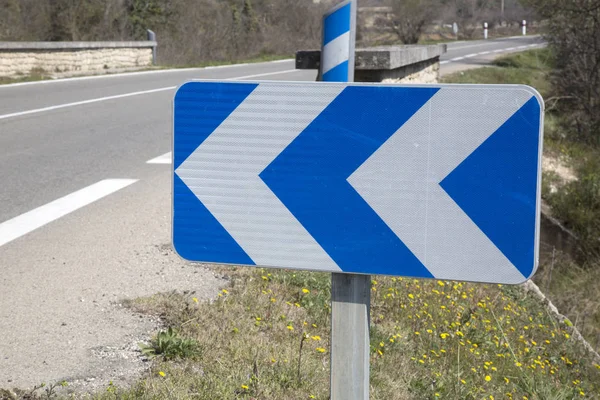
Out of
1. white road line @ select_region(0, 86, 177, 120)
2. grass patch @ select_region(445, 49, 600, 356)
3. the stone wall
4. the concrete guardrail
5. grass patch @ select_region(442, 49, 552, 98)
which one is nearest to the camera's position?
the concrete guardrail

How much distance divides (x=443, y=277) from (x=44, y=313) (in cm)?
246

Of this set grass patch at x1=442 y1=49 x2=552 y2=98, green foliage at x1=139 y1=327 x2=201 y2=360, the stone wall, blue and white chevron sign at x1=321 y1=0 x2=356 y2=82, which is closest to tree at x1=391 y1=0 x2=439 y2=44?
grass patch at x1=442 y1=49 x2=552 y2=98

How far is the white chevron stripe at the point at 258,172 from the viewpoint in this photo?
1850 millimetres

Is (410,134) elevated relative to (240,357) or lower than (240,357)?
elevated

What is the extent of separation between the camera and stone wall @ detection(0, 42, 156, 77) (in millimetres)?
17625

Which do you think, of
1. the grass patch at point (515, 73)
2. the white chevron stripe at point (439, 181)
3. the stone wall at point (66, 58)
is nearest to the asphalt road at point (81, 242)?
the white chevron stripe at point (439, 181)

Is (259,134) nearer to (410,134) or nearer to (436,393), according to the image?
(410,134)

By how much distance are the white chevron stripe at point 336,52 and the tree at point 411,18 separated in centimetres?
3953

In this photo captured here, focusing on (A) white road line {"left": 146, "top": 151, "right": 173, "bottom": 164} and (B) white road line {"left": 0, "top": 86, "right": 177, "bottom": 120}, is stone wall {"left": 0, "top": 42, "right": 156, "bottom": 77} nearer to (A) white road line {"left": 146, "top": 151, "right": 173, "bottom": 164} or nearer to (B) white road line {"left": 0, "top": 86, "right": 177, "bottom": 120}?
(B) white road line {"left": 0, "top": 86, "right": 177, "bottom": 120}

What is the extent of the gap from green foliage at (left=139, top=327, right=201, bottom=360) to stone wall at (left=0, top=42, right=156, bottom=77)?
1542cm

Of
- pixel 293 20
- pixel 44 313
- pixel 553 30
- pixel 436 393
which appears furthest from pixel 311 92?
pixel 293 20

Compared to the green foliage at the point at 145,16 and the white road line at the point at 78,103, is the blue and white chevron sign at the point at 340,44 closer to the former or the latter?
the white road line at the point at 78,103

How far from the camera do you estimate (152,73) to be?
20531 mm

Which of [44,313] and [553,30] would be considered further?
[553,30]
